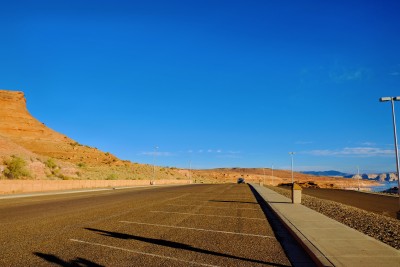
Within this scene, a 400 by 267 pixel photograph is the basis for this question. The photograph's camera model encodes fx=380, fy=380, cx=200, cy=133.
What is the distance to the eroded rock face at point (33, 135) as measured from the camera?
9381 cm

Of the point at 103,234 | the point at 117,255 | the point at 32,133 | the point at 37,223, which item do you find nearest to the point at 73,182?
the point at 37,223

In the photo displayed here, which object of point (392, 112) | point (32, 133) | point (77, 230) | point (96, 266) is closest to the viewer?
point (96, 266)

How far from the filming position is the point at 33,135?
9888 centimetres

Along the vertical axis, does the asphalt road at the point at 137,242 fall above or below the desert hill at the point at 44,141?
below

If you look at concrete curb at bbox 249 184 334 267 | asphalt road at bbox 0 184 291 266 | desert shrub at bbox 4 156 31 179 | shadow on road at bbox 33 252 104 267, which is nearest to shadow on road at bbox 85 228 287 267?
asphalt road at bbox 0 184 291 266

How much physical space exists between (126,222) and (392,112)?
12.9 meters

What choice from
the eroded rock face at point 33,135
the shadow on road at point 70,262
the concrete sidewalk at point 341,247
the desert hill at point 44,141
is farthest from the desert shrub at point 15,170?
the shadow on road at point 70,262

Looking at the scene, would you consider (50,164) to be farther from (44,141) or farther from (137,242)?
(137,242)

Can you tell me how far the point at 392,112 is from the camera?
57.6 ft

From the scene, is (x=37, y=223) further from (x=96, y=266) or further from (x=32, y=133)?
(x=32, y=133)

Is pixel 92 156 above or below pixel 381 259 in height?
above

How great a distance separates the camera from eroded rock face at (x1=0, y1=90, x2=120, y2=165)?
308ft

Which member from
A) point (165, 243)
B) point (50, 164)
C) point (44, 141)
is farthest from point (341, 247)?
point (44, 141)

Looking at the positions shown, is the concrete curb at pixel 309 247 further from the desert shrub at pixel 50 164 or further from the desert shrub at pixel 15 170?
the desert shrub at pixel 50 164
